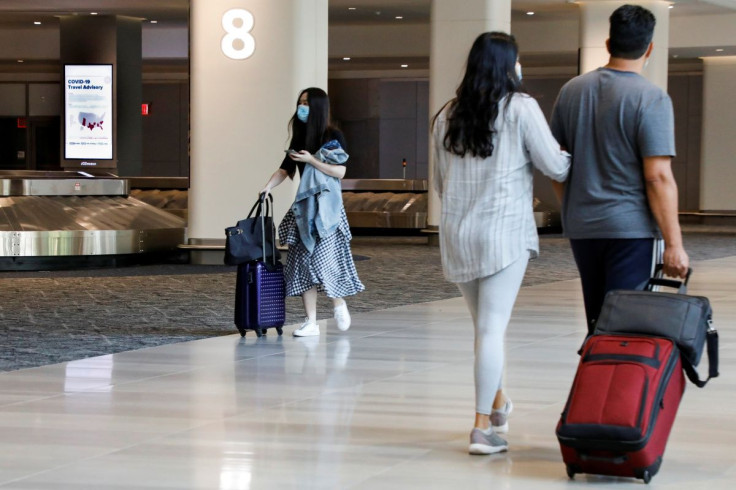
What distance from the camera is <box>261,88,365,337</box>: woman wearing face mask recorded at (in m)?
8.30

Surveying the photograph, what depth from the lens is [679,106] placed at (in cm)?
3619

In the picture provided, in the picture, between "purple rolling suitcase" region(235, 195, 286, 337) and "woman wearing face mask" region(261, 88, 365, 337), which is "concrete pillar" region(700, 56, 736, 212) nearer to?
"woman wearing face mask" region(261, 88, 365, 337)

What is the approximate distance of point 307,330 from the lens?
8641mm

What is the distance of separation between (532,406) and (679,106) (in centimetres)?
3175

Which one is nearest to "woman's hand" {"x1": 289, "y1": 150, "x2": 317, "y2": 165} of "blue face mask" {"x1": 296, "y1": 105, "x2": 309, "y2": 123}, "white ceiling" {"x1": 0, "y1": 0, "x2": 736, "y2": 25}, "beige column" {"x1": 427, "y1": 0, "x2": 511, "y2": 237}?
"blue face mask" {"x1": 296, "y1": 105, "x2": 309, "y2": 123}

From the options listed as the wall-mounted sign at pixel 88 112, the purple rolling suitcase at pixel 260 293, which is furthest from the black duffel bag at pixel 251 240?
the wall-mounted sign at pixel 88 112

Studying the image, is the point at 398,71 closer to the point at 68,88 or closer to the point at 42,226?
the point at 68,88

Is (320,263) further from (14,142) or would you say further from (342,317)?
(14,142)

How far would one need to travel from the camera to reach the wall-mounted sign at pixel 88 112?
2491cm

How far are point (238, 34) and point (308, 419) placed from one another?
10.4 meters

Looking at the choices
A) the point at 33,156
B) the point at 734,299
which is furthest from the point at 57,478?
the point at 33,156

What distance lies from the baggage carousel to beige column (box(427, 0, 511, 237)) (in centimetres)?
522

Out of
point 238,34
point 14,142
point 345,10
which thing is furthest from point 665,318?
point 14,142

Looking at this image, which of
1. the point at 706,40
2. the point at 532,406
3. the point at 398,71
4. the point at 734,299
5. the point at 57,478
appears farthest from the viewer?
the point at 398,71
